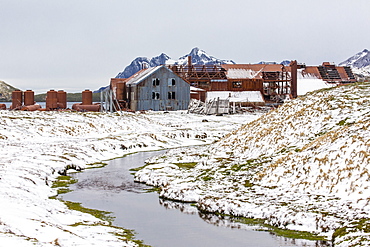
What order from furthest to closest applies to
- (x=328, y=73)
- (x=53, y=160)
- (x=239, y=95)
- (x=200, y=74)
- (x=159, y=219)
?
(x=328, y=73) → (x=200, y=74) → (x=239, y=95) → (x=53, y=160) → (x=159, y=219)

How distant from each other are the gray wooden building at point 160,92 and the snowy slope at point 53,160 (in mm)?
25617

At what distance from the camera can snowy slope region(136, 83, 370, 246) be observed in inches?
609

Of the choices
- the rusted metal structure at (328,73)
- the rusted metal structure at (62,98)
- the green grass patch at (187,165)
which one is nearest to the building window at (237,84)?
the rusted metal structure at (328,73)

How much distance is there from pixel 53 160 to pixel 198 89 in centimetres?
7225

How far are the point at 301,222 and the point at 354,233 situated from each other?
83.9 inches

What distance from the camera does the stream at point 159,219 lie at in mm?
14266

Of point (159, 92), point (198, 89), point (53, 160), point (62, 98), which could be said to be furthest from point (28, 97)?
point (53, 160)

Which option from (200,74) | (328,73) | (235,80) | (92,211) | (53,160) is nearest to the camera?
(92,211)

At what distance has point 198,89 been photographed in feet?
323

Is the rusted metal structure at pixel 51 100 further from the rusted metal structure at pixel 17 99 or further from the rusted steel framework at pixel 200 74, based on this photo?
the rusted steel framework at pixel 200 74

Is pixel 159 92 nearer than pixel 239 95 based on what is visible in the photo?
Yes

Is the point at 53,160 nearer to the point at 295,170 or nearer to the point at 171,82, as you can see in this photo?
the point at 295,170

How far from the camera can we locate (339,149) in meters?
19.2

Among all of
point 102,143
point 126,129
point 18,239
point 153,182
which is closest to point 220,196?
point 153,182
